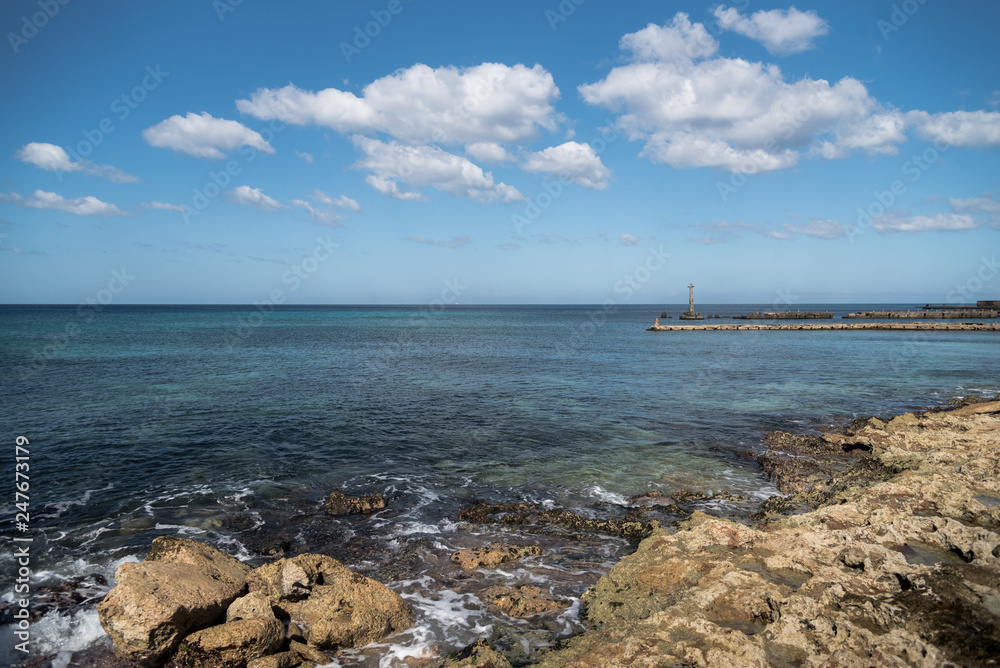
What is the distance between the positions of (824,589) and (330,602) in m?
7.03

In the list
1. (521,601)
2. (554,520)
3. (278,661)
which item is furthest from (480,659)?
(554,520)

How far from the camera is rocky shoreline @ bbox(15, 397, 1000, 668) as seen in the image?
5.75 meters

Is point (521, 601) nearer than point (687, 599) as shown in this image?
No

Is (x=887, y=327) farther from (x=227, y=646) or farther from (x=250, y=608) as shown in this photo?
(x=227, y=646)

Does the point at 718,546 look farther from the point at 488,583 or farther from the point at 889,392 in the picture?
the point at 889,392

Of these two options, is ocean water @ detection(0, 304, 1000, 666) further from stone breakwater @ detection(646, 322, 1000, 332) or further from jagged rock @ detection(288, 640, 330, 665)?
stone breakwater @ detection(646, 322, 1000, 332)

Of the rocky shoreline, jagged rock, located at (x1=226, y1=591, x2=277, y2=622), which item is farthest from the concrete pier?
jagged rock, located at (x1=226, y1=591, x2=277, y2=622)

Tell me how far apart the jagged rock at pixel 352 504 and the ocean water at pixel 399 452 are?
51 centimetres

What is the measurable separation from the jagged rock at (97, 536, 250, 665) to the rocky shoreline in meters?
0.02

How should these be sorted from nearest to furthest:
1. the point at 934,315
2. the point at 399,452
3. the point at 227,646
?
the point at 227,646, the point at 399,452, the point at 934,315

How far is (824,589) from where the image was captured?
22.0 feet

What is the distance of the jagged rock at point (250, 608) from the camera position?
7.14 m

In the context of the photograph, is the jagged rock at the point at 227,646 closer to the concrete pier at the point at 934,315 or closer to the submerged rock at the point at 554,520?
the submerged rock at the point at 554,520

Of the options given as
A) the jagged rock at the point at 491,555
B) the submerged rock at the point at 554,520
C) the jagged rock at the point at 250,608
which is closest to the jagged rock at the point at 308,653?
the jagged rock at the point at 250,608
